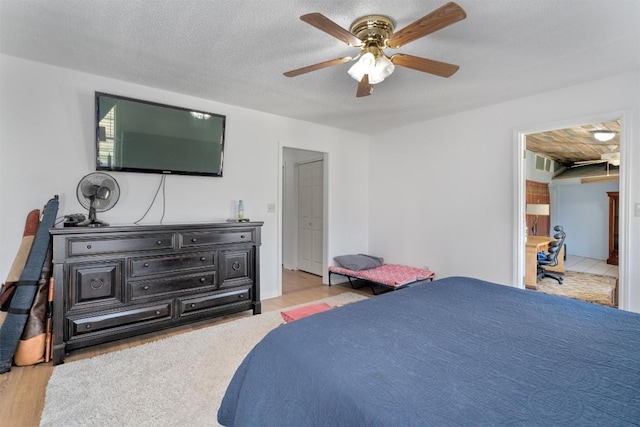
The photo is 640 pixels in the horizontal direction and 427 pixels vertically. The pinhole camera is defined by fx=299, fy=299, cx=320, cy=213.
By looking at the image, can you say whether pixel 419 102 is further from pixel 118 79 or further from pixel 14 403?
pixel 14 403

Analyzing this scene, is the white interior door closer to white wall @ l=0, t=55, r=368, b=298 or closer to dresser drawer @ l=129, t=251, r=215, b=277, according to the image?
white wall @ l=0, t=55, r=368, b=298

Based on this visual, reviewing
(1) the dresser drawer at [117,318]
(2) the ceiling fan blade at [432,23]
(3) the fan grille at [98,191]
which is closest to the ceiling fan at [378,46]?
(2) the ceiling fan blade at [432,23]

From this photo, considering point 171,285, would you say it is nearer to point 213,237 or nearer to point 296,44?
point 213,237

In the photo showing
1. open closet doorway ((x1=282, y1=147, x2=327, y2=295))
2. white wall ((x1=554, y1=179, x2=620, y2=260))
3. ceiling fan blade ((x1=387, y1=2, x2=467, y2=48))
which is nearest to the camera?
ceiling fan blade ((x1=387, y1=2, x2=467, y2=48))

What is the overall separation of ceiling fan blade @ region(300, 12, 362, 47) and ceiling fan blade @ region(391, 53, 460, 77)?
305 mm

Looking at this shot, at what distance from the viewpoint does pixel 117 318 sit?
2572 millimetres

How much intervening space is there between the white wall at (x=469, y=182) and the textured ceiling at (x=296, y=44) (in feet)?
0.78

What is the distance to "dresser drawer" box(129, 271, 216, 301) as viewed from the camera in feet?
8.79

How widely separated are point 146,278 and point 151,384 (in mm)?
983

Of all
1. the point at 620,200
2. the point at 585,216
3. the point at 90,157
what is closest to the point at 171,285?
the point at 90,157

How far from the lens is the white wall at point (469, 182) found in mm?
2793

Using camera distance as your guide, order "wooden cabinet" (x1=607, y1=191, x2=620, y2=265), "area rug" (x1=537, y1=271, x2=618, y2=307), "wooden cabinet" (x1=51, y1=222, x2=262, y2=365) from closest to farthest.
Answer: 1. "wooden cabinet" (x1=51, y1=222, x2=262, y2=365)
2. "area rug" (x1=537, y1=271, x2=618, y2=307)
3. "wooden cabinet" (x1=607, y1=191, x2=620, y2=265)

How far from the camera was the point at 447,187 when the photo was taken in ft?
13.5

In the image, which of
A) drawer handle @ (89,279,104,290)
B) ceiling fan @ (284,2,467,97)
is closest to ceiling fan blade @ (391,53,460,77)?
ceiling fan @ (284,2,467,97)
